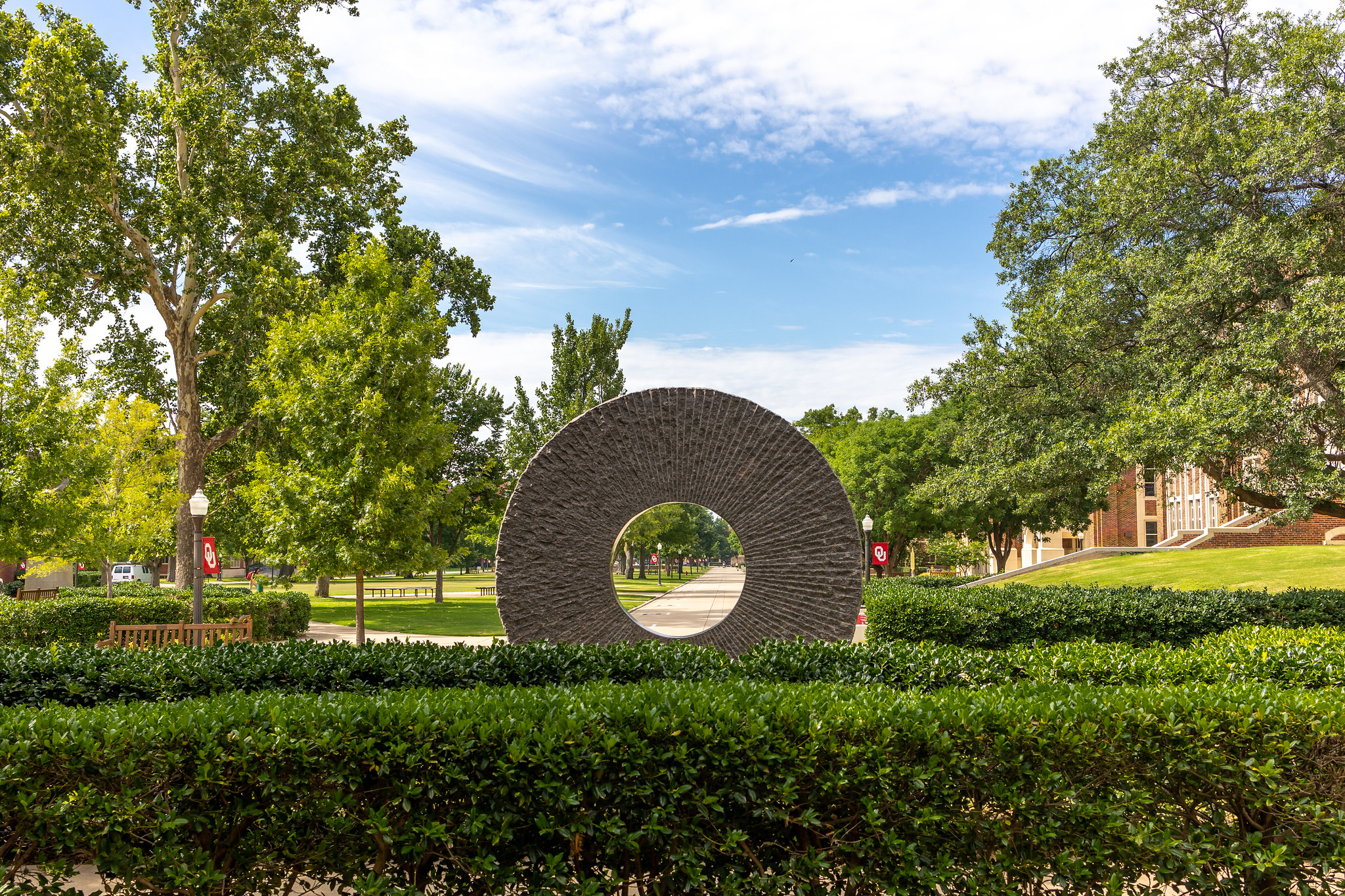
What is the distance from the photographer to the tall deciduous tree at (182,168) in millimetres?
16812

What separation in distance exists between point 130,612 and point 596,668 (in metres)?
12.8

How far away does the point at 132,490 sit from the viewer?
21.1 m

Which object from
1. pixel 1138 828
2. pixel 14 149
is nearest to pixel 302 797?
pixel 1138 828

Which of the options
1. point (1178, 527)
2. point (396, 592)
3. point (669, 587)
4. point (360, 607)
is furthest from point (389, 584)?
point (1178, 527)

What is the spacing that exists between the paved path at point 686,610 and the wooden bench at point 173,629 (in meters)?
6.50

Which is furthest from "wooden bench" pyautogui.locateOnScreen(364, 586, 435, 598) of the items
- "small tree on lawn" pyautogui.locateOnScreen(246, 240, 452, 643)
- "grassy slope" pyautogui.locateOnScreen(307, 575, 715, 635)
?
"small tree on lawn" pyautogui.locateOnScreen(246, 240, 452, 643)

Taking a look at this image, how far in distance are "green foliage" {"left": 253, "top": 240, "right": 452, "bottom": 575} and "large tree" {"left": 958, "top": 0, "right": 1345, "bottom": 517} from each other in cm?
1183

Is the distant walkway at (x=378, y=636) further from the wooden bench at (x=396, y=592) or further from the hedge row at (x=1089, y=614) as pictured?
the wooden bench at (x=396, y=592)

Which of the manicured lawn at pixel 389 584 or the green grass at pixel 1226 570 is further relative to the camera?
the manicured lawn at pixel 389 584

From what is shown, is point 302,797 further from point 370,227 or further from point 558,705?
point 370,227

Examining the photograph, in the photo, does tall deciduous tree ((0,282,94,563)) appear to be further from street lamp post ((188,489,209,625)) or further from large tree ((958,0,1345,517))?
large tree ((958,0,1345,517))

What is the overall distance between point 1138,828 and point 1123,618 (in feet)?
27.2

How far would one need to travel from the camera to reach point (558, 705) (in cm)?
377

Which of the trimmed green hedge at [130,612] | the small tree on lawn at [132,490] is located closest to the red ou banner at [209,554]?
the trimmed green hedge at [130,612]
